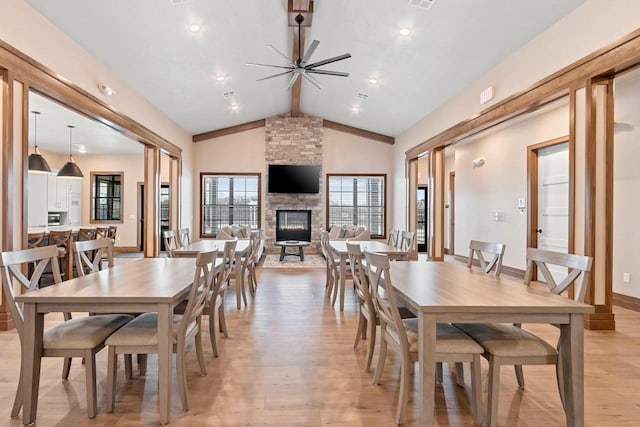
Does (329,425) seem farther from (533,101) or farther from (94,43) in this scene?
(94,43)

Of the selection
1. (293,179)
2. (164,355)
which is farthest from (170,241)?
(293,179)

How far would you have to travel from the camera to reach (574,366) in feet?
5.89

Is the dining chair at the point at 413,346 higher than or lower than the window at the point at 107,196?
lower

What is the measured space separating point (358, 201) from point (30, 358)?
913 cm

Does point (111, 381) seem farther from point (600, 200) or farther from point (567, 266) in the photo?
point (600, 200)

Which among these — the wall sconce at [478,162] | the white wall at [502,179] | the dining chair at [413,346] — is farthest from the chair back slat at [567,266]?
the wall sconce at [478,162]

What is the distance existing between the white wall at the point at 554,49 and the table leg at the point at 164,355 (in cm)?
415

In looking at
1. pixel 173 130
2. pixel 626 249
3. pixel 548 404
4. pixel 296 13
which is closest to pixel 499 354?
pixel 548 404

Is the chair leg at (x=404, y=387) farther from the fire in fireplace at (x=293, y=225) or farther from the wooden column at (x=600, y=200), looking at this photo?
the fire in fireplace at (x=293, y=225)

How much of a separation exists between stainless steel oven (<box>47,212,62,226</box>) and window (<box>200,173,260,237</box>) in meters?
3.62

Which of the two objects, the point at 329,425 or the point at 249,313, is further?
the point at 249,313

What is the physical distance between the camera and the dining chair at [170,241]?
14.9 ft

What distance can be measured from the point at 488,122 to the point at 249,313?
4.28 m

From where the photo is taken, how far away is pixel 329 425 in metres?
2.00
